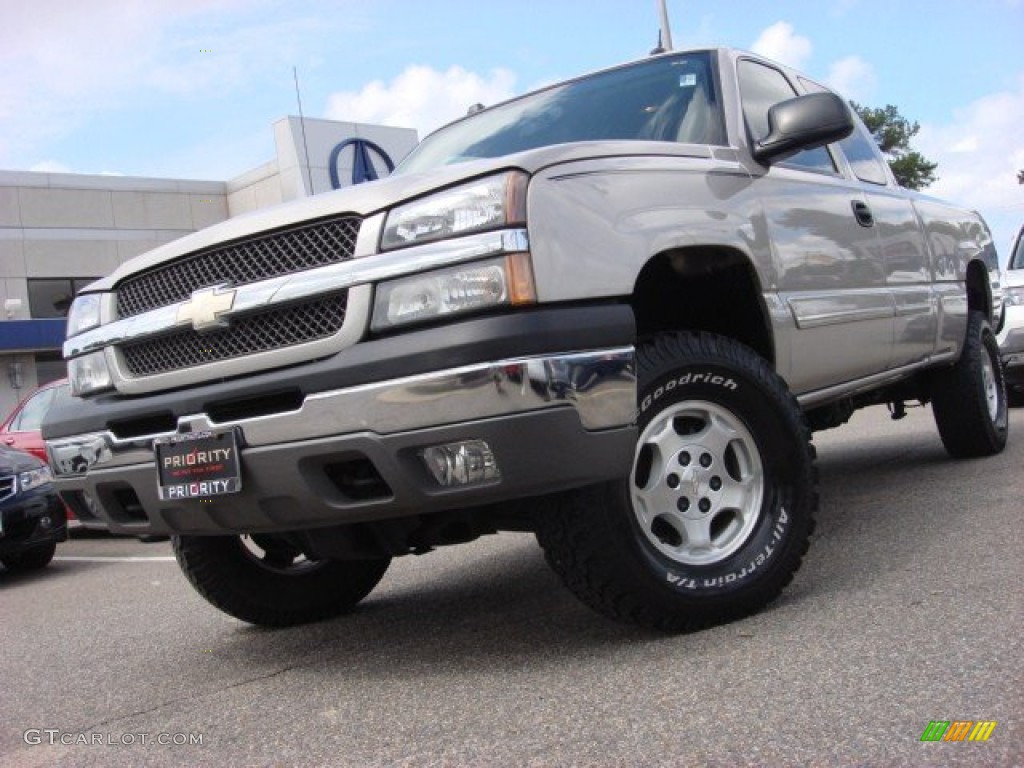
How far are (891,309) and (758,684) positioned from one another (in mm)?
2612

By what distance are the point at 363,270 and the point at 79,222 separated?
26.2m

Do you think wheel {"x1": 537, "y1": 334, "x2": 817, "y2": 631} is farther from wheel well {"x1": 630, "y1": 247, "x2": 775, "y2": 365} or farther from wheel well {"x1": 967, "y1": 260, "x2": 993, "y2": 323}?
wheel well {"x1": 967, "y1": 260, "x2": 993, "y2": 323}

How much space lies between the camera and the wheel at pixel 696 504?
3045 mm

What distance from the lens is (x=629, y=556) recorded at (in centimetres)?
304

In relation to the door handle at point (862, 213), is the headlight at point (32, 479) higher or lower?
lower

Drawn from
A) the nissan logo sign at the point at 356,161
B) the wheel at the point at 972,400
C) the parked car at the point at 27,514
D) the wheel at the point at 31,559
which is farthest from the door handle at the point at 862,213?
the wheel at the point at 31,559

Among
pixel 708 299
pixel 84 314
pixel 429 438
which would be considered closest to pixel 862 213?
pixel 708 299

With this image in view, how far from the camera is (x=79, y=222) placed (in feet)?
88.0

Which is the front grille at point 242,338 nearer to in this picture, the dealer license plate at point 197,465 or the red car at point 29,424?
the dealer license plate at point 197,465

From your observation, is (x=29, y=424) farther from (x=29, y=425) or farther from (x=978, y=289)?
(x=978, y=289)

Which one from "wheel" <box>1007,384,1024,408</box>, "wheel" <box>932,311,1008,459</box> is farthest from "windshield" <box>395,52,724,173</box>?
"wheel" <box>1007,384,1024,408</box>

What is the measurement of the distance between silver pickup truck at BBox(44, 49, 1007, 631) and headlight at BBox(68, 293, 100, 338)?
12 millimetres

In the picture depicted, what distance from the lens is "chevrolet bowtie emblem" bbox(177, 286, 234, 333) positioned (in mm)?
3152

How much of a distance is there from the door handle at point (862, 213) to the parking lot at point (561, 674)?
1.31 meters
